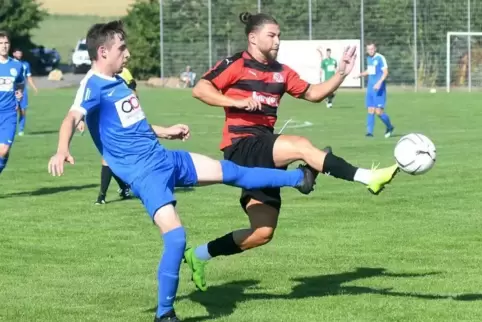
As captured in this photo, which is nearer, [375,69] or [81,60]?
[375,69]

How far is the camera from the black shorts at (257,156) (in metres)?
8.53

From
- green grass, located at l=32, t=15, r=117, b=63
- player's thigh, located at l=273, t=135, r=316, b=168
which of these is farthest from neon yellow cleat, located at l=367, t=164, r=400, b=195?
green grass, located at l=32, t=15, r=117, b=63

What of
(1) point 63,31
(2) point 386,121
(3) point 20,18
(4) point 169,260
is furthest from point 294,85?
(1) point 63,31

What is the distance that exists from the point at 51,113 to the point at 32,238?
89.9ft

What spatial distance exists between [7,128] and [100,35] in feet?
30.2

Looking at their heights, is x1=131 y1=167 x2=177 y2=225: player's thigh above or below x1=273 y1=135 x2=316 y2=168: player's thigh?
below

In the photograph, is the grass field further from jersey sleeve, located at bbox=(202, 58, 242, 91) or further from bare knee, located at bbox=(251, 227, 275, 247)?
jersey sleeve, located at bbox=(202, 58, 242, 91)

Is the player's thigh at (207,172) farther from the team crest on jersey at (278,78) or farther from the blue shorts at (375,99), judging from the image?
the blue shorts at (375,99)

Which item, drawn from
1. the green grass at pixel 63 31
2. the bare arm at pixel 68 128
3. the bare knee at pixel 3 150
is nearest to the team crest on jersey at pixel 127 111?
the bare arm at pixel 68 128

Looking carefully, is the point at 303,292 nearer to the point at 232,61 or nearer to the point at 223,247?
the point at 223,247

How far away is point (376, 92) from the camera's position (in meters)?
27.6

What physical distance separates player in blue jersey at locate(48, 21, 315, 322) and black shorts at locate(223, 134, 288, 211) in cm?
49

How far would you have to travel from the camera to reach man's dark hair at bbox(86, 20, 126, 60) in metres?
7.75

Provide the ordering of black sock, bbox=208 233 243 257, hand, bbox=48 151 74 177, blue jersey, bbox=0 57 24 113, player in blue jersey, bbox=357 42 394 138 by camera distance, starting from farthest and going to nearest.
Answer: player in blue jersey, bbox=357 42 394 138 → blue jersey, bbox=0 57 24 113 → black sock, bbox=208 233 243 257 → hand, bbox=48 151 74 177
